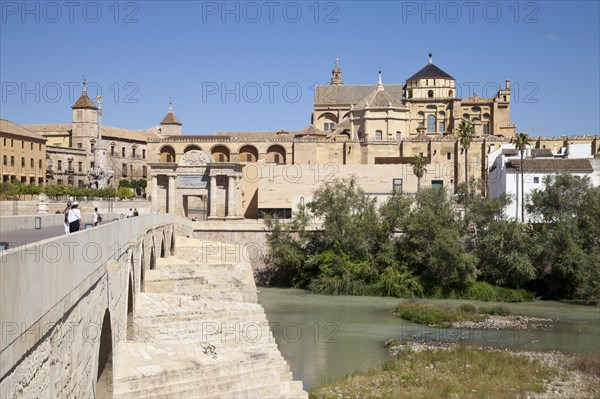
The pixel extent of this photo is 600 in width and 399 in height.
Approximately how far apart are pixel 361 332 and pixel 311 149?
42555 mm

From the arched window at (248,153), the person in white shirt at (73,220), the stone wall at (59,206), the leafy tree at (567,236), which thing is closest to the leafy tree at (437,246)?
the leafy tree at (567,236)

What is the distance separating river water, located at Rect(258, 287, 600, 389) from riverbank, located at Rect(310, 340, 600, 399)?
3.63 feet

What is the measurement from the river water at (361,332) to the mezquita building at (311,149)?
20.6 m

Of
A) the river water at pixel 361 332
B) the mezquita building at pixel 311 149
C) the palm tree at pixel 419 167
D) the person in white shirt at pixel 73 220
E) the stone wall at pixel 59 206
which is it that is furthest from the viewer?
the palm tree at pixel 419 167

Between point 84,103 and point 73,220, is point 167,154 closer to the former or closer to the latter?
point 84,103

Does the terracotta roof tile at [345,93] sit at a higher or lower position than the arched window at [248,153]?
higher

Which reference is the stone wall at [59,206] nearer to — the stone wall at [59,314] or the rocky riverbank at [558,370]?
the rocky riverbank at [558,370]

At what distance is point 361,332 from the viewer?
94.8 ft

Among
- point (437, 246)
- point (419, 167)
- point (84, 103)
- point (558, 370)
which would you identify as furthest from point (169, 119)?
point (558, 370)

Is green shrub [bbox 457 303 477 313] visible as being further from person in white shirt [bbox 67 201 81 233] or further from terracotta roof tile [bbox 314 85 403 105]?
terracotta roof tile [bbox 314 85 403 105]

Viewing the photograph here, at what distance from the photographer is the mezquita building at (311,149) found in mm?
57438

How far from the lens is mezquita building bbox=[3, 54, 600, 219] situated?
5744cm

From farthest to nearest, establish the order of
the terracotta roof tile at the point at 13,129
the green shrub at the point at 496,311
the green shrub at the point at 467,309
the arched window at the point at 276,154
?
the arched window at the point at 276,154 → the terracotta roof tile at the point at 13,129 → the green shrub at the point at 467,309 → the green shrub at the point at 496,311

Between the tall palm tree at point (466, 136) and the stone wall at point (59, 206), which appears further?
the tall palm tree at point (466, 136)
